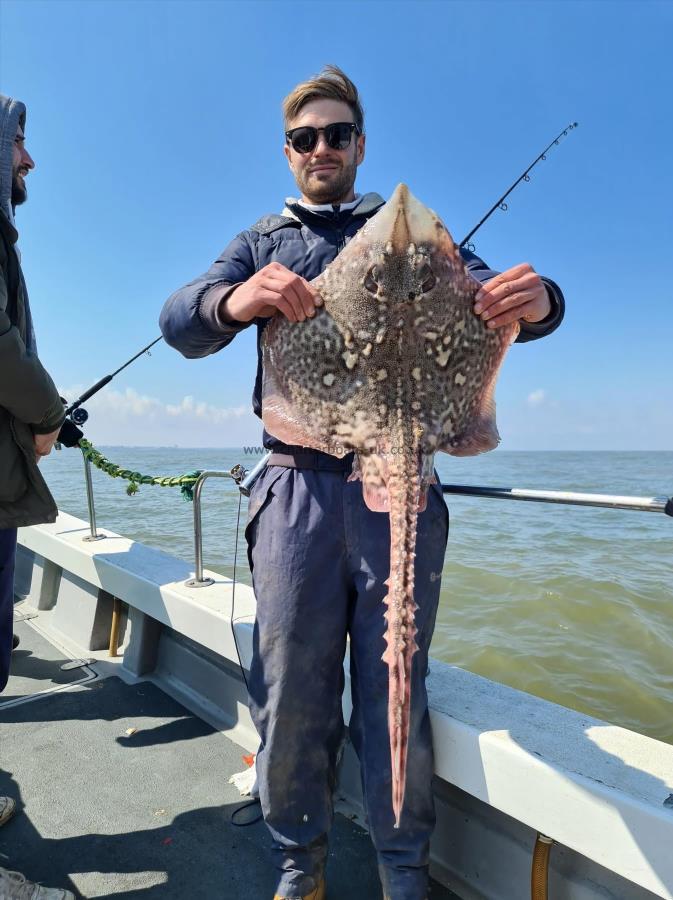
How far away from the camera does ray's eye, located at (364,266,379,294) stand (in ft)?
5.26

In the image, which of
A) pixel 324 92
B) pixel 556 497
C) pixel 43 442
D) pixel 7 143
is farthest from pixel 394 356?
pixel 7 143

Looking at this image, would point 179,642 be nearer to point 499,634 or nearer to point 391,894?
point 391,894

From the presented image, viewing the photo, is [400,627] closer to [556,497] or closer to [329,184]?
[556,497]

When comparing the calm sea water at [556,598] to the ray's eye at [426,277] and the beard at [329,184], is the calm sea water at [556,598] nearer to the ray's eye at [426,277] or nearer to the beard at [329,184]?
the ray's eye at [426,277]

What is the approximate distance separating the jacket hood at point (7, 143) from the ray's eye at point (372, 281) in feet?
5.50

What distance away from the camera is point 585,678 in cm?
588

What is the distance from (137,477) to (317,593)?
122 inches

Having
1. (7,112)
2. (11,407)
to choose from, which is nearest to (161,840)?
(11,407)

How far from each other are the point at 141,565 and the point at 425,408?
297cm

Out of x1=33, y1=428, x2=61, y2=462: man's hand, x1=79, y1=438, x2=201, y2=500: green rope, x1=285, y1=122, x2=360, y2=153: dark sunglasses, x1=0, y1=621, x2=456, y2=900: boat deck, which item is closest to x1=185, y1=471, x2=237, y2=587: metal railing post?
x1=79, y1=438, x2=201, y2=500: green rope

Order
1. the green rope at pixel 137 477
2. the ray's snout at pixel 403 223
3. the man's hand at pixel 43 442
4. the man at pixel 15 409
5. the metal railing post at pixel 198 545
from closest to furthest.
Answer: the ray's snout at pixel 403 223, the man at pixel 15 409, the man's hand at pixel 43 442, the metal railing post at pixel 198 545, the green rope at pixel 137 477

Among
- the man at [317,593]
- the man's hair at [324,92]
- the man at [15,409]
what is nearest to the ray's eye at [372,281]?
the man at [317,593]

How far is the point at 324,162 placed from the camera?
2.07 metres

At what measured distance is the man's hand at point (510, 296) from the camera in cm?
165
